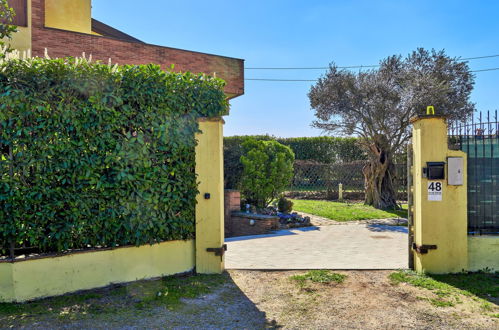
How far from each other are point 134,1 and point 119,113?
5.52 metres

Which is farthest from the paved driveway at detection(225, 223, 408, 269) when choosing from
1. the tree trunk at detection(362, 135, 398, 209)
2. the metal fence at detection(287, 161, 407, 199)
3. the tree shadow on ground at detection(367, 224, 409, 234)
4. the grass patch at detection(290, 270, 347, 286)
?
the metal fence at detection(287, 161, 407, 199)

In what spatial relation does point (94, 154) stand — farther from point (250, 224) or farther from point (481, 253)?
point (481, 253)

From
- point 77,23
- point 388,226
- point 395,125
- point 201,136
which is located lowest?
point 388,226

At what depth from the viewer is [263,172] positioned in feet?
34.8

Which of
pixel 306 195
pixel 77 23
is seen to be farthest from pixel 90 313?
pixel 306 195

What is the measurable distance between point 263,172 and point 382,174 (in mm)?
5179

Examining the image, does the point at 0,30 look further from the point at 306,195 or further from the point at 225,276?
the point at 306,195

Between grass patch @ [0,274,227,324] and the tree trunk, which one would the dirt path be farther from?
the tree trunk

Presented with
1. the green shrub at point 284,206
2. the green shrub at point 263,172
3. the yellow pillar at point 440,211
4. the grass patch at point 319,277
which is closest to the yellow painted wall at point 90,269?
the grass patch at point 319,277

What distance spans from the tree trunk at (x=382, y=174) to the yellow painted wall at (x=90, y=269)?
31.7 feet

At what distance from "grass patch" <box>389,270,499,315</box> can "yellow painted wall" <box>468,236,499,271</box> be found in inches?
5.3

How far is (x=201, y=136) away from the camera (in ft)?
18.2

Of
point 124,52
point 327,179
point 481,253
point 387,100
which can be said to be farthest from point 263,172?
point 327,179

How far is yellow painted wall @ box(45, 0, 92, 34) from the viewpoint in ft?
41.8
